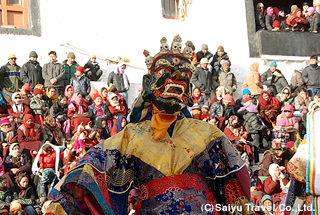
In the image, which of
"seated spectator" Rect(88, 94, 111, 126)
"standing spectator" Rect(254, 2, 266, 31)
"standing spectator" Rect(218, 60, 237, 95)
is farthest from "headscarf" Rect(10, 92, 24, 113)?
"standing spectator" Rect(254, 2, 266, 31)

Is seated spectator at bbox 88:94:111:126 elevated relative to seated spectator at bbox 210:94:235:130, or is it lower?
elevated

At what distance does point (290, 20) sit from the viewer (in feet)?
56.5

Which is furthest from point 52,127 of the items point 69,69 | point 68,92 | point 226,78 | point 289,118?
point 289,118

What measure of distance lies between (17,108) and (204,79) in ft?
15.3

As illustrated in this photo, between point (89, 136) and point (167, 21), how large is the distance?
7.47 meters

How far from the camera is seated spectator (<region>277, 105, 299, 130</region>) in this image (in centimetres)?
1156

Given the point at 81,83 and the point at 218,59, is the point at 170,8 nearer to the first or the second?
the point at 218,59

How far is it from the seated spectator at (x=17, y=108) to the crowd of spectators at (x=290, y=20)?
9122 mm

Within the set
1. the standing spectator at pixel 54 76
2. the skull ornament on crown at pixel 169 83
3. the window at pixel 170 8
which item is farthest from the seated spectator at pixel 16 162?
the window at pixel 170 8

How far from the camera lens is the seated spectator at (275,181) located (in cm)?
920

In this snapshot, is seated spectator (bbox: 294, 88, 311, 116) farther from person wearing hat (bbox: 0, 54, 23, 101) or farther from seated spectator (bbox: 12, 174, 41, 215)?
seated spectator (bbox: 12, 174, 41, 215)

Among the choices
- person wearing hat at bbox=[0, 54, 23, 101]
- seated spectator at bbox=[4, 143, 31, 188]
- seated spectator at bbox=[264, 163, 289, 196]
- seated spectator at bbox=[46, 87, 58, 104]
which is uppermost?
person wearing hat at bbox=[0, 54, 23, 101]

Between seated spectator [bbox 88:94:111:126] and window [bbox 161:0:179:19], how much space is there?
611 centimetres

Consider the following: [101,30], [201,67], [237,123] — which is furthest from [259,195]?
[101,30]
